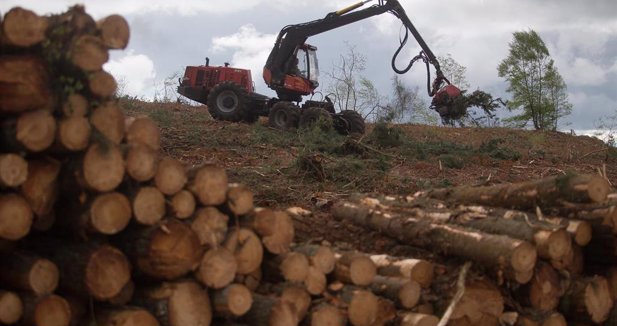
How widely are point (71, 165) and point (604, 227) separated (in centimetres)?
374

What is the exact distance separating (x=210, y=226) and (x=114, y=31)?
1277mm

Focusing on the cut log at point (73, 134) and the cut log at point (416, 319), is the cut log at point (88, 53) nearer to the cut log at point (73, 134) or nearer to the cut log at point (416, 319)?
the cut log at point (73, 134)

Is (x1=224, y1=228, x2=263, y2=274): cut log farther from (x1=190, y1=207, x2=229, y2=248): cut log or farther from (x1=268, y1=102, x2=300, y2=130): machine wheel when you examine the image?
(x1=268, y1=102, x2=300, y2=130): machine wheel

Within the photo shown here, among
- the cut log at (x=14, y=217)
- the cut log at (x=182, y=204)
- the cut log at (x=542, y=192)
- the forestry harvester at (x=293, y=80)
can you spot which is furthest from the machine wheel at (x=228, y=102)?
the cut log at (x=14, y=217)

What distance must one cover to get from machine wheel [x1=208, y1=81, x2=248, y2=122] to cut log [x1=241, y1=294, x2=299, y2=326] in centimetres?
1499

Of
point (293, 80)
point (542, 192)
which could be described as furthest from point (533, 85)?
point (542, 192)

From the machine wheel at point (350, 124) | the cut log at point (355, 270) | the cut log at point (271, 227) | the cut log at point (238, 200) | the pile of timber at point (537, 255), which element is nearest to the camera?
the cut log at point (238, 200)

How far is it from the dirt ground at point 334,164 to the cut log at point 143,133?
2.17m

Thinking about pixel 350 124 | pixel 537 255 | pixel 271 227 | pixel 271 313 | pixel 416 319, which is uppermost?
pixel 350 124

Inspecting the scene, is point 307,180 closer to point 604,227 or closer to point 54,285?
point 604,227

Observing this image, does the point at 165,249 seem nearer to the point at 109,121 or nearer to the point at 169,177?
the point at 169,177

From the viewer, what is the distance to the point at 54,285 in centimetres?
392

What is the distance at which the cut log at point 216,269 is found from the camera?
13.4 ft

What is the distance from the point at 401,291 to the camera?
4848 mm
